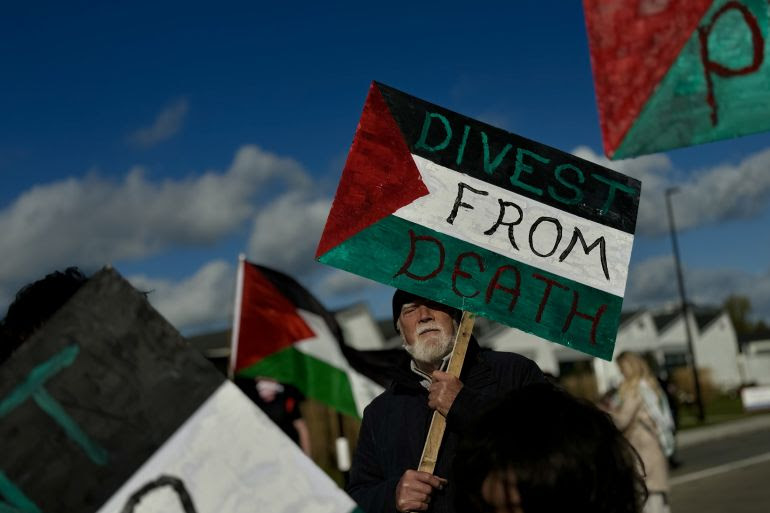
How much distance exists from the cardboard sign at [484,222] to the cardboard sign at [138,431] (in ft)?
3.63

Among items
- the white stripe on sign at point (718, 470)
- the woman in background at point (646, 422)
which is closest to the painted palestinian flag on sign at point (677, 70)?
the woman in background at point (646, 422)

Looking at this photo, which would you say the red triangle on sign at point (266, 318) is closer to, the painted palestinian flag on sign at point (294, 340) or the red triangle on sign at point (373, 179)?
the painted palestinian flag on sign at point (294, 340)

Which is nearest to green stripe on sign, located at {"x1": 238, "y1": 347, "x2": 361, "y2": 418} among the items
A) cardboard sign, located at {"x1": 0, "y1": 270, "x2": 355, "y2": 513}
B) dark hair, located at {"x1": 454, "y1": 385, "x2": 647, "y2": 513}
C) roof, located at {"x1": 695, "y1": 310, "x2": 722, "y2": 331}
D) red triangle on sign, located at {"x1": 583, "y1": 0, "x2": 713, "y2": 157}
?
red triangle on sign, located at {"x1": 583, "y1": 0, "x2": 713, "y2": 157}

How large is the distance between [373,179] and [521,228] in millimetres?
489

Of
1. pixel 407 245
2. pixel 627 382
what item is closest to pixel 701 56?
pixel 407 245

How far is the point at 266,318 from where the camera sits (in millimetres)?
8031

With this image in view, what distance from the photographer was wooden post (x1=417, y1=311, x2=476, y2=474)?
2705 mm

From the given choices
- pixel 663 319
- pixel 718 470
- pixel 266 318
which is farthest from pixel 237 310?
pixel 663 319

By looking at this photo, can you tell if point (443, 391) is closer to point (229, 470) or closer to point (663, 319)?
point (229, 470)

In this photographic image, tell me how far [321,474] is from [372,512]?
1.25m

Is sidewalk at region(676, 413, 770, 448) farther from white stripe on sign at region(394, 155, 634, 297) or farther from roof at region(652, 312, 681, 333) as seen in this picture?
roof at region(652, 312, 681, 333)

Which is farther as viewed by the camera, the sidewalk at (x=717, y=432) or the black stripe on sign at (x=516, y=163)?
the sidewalk at (x=717, y=432)

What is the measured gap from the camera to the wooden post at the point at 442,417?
271 cm

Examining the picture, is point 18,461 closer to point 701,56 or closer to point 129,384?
point 129,384
